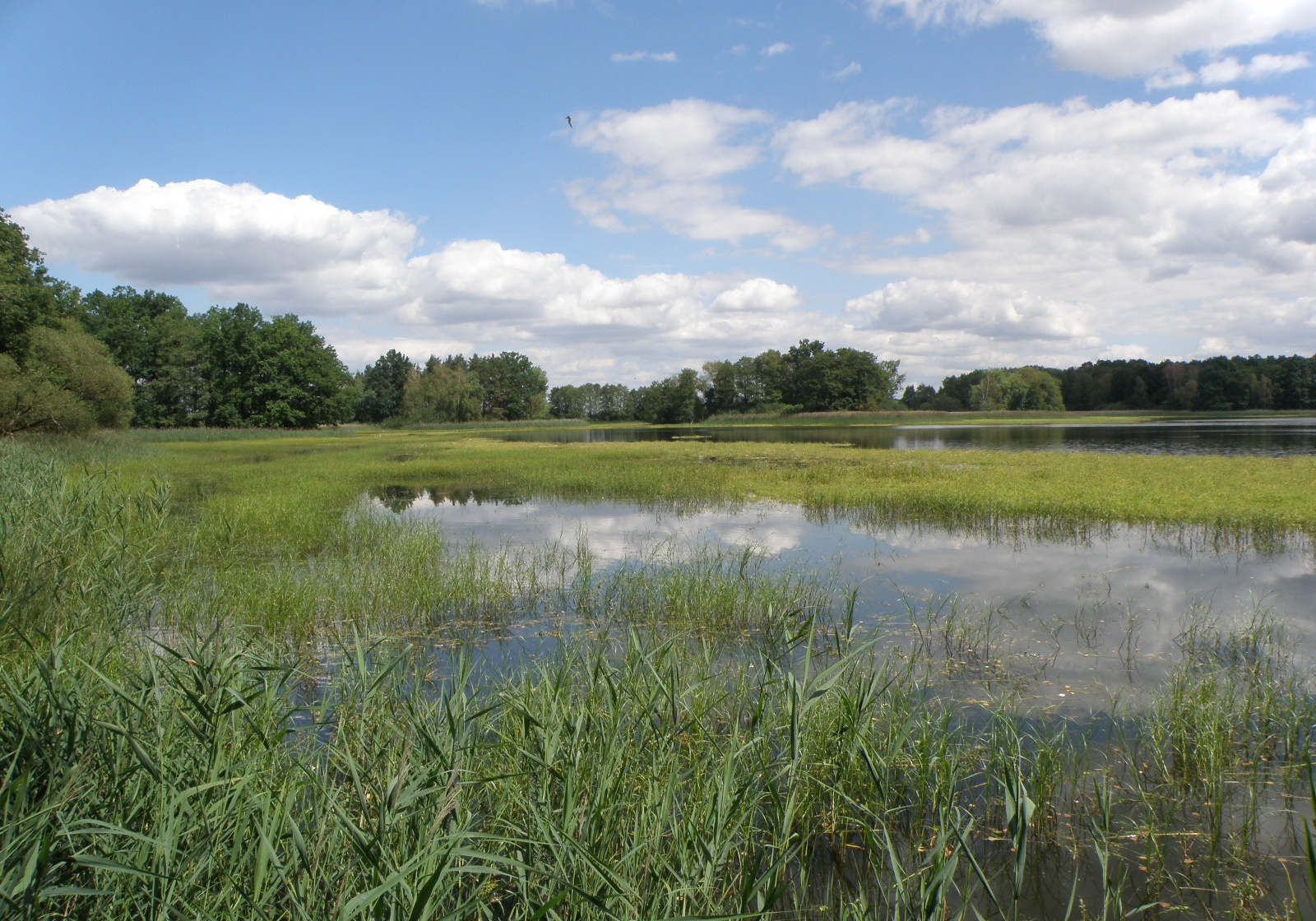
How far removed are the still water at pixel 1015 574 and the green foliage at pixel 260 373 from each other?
208ft

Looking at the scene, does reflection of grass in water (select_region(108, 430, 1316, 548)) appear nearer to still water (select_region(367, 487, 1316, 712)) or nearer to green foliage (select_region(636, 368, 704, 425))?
still water (select_region(367, 487, 1316, 712))

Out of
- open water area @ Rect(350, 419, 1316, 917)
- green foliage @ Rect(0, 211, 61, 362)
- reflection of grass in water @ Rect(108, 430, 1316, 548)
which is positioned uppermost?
green foliage @ Rect(0, 211, 61, 362)

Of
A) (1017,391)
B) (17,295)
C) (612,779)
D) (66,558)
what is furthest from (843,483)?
(1017,391)

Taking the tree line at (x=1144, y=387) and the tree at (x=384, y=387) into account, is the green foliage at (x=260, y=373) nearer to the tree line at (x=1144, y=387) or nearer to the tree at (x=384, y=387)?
the tree at (x=384, y=387)

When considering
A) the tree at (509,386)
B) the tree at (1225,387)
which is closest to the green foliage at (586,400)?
the tree at (509,386)

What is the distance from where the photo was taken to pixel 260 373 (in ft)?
233

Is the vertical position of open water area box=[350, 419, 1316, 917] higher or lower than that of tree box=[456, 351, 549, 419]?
lower

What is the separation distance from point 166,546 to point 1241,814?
503 inches

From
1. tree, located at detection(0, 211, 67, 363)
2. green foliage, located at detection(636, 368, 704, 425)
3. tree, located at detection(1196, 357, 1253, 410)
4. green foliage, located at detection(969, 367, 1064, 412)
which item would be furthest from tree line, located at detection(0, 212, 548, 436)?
tree, located at detection(1196, 357, 1253, 410)

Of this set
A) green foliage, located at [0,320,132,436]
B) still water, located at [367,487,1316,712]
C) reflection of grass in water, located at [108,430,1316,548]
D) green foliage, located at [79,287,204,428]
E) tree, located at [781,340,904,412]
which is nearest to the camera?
still water, located at [367,487,1316,712]

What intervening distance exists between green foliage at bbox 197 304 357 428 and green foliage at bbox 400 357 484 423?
22.6 meters

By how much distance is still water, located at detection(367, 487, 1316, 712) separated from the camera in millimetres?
7332

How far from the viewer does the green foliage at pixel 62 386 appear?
95.9ft

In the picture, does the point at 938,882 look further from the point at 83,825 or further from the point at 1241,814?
the point at 83,825
